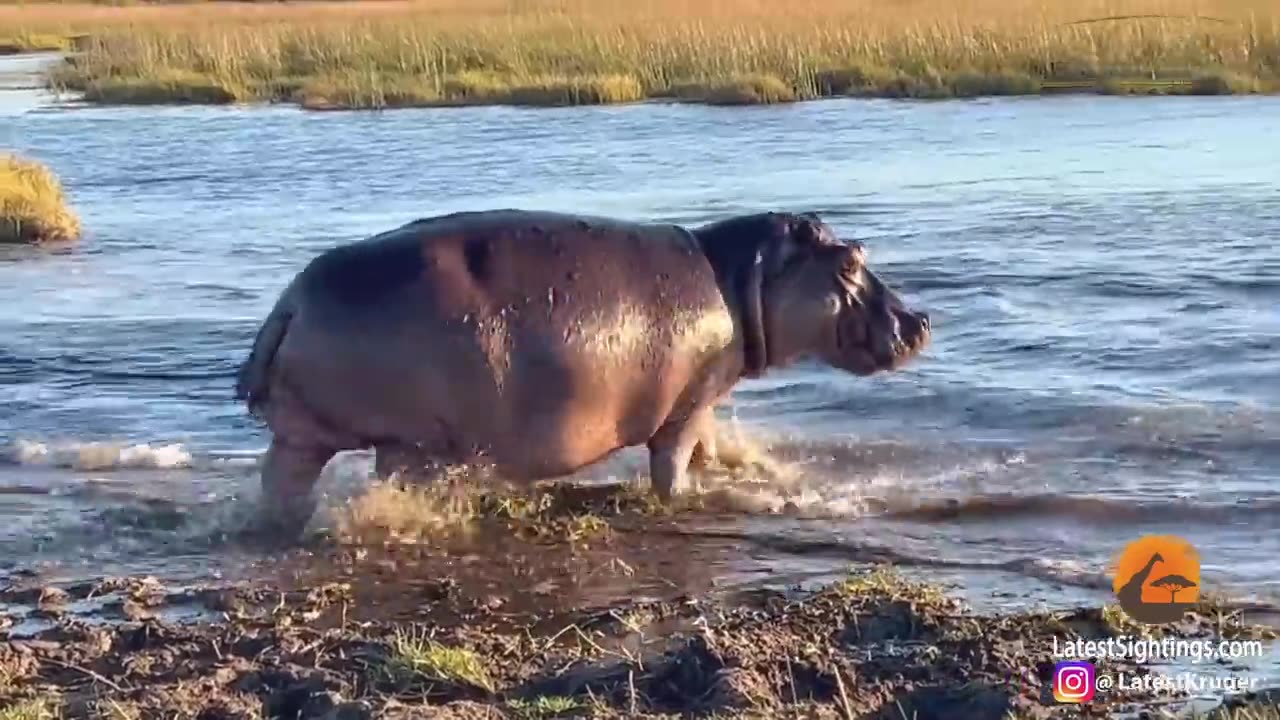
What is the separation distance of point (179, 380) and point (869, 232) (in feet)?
17.1

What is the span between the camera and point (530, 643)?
466 cm

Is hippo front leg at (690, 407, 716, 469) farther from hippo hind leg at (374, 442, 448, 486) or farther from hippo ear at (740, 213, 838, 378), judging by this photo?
hippo hind leg at (374, 442, 448, 486)

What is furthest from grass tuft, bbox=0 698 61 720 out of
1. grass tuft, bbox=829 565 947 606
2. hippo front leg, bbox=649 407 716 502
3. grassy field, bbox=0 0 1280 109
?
grassy field, bbox=0 0 1280 109

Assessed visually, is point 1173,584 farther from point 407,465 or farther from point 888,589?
point 407,465

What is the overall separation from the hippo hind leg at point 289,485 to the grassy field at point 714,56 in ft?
54.4

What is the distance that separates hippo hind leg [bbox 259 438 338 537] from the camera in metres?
5.74

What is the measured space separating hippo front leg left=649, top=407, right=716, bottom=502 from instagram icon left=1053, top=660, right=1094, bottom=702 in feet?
6.95

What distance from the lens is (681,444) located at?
6.27 metres

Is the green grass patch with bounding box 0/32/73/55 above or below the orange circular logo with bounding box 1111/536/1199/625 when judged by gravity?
above

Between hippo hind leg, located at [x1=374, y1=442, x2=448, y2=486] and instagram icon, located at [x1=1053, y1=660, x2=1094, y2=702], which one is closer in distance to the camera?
instagram icon, located at [x1=1053, y1=660, x2=1094, y2=702]

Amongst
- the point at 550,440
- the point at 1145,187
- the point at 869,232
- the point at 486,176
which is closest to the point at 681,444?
the point at 550,440

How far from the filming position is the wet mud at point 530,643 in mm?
4133

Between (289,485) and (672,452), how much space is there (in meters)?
1.24

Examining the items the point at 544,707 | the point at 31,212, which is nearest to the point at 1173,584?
the point at 544,707
